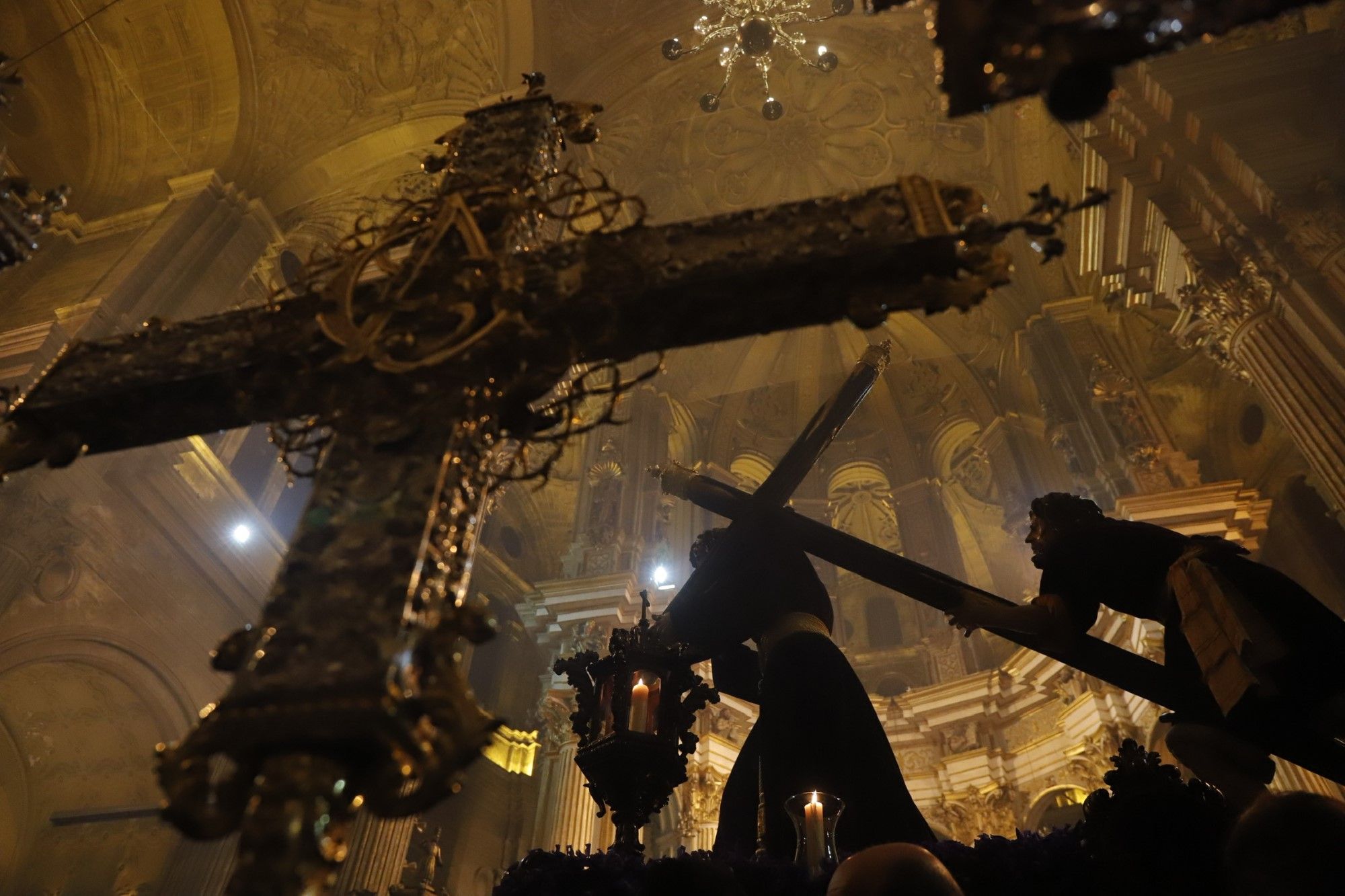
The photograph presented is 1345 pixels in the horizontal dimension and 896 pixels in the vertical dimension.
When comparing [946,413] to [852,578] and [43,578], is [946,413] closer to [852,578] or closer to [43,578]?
[852,578]

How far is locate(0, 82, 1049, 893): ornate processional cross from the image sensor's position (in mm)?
1300

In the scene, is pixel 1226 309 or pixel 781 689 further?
pixel 1226 309

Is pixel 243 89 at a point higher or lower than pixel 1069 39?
higher

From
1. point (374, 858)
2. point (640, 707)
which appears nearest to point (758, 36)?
point (640, 707)

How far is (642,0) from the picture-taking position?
12.8 metres

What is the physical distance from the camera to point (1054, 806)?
9977 millimetres

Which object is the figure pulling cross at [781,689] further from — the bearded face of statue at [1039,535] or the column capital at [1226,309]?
the column capital at [1226,309]

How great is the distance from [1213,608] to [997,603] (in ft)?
2.73

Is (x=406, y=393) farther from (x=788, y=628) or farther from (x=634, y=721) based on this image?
(x=788, y=628)

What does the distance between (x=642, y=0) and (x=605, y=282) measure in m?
12.7

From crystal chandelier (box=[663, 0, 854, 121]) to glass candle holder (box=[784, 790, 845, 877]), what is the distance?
880 cm

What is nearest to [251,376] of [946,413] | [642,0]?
[642,0]

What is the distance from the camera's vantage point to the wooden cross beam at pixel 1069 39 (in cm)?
140

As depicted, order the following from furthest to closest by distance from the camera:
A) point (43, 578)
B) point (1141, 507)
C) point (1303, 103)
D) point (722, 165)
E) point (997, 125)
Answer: point (722, 165), point (997, 125), point (1141, 507), point (43, 578), point (1303, 103)
